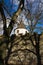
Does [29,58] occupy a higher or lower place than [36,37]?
lower

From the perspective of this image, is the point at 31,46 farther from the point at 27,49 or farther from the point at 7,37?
the point at 7,37

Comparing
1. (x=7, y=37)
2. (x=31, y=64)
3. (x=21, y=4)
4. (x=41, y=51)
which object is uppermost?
(x=21, y=4)

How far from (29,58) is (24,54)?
1.45 ft

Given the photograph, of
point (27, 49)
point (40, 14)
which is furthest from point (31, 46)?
point (40, 14)

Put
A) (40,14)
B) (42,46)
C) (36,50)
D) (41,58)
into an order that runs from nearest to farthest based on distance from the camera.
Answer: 1. (36,50)
2. (41,58)
3. (42,46)
4. (40,14)

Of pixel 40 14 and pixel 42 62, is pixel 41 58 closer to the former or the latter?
pixel 42 62

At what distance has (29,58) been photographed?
11898 millimetres

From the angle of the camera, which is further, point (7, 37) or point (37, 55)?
point (37, 55)

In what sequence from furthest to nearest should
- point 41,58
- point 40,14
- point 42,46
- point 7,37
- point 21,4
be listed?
1. point 40,14
2. point 42,46
3. point 41,58
4. point 21,4
5. point 7,37

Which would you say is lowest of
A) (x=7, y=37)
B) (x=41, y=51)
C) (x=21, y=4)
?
(x=41, y=51)

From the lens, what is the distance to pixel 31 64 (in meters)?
11.9

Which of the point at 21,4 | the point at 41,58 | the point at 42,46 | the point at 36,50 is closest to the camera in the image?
the point at 21,4

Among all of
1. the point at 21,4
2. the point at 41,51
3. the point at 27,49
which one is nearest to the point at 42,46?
the point at 41,51

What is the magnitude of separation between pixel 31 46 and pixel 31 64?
3.99ft
